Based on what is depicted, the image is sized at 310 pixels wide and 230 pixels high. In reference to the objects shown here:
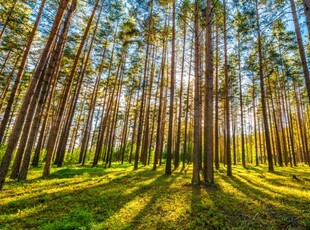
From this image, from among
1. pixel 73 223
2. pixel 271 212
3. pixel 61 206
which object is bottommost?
pixel 61 206

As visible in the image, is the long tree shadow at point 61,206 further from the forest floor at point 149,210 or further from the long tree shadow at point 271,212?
the long tree shadow at point 271,212

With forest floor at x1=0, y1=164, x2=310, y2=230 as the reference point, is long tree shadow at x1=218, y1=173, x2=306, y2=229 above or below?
above

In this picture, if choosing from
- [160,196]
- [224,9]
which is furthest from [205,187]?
[224,9]

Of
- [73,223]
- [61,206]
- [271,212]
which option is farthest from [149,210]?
[271,212]

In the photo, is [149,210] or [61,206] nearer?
[149,210]

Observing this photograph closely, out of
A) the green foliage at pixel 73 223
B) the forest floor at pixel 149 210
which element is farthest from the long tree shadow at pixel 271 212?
the green foliage at pixel 73 223

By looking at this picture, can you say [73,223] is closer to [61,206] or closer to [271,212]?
[61,206]

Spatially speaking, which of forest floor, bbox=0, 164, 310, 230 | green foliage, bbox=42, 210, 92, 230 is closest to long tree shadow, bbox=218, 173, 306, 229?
forest floor, bbox=0, 164, 310, 230

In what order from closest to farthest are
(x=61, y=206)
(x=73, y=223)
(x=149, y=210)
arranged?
(x=73, y=223) < (x=149, y=210) < (x=61, y=206)

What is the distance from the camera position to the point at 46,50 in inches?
256

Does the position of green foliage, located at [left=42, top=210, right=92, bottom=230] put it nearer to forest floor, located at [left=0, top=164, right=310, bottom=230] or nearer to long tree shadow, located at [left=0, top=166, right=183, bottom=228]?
forest floor, located at [left=0, top=164, right=310, bottom=230]

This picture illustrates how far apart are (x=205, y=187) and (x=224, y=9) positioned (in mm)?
10661

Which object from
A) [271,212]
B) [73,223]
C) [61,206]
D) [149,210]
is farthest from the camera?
[61,206]

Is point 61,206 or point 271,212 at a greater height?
point 271,212
